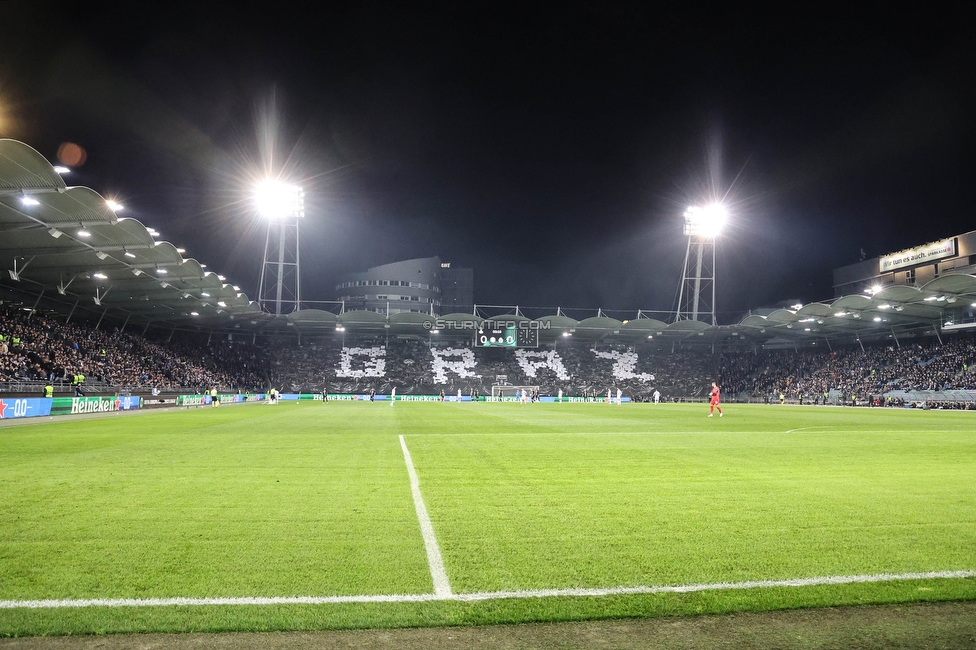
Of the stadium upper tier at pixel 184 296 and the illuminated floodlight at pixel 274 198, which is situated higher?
the illuminated floodlight at pixel 274 198

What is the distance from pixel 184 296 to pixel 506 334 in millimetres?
27063

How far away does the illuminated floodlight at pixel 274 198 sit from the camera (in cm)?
4988

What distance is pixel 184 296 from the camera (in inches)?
1628

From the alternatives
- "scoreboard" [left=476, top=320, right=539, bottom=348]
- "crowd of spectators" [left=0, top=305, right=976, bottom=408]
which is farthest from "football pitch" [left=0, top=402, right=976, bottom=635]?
"scoreboard" [left=476, top=320, right=539, bottom=348]

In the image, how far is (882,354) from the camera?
5484 cm

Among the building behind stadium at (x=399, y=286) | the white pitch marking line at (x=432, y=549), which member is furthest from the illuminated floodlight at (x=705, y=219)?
the white pitch marking line at (x=432, y=549)

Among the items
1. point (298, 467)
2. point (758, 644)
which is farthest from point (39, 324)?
point (758, 644)

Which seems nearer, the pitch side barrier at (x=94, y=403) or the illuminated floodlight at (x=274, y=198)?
the pitch side barrier at (x=94, y=403)

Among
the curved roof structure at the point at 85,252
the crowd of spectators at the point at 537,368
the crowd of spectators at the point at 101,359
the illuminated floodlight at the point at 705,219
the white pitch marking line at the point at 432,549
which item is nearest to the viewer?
the white pitch marking line at the point at 432,549

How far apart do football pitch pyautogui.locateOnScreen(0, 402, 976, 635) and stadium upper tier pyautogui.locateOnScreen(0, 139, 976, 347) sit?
16485 millimetres

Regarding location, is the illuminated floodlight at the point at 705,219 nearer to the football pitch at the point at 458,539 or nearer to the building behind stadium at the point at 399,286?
the building behind stadium at the point at 399,286

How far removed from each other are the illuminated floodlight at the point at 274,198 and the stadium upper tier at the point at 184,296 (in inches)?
350

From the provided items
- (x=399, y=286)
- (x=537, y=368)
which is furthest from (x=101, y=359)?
(x=399, y=286)

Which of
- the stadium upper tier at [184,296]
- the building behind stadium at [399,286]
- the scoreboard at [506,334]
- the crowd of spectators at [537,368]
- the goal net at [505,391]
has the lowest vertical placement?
the goal net at [505,391]
